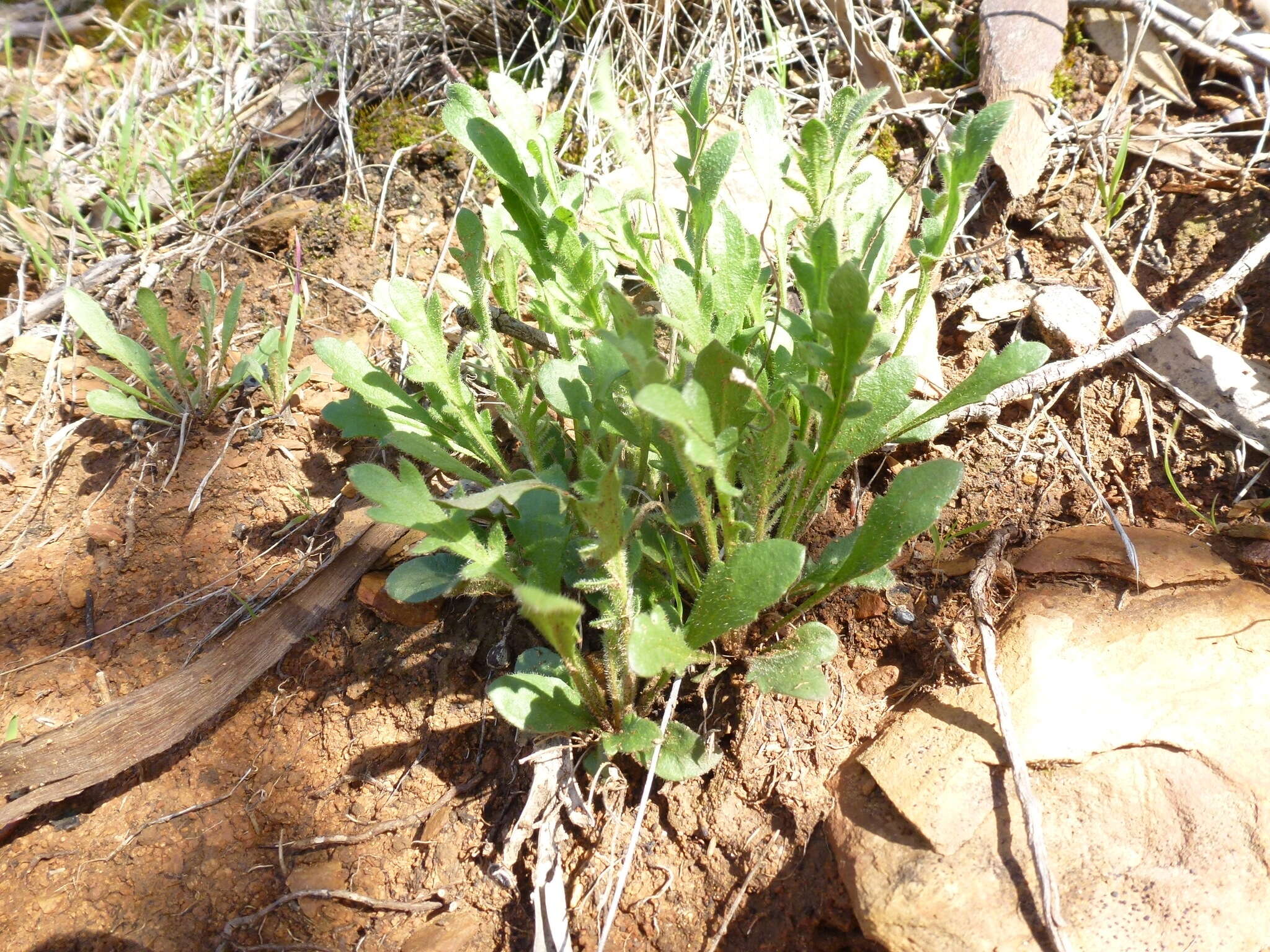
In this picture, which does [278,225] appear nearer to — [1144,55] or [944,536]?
[944,536]

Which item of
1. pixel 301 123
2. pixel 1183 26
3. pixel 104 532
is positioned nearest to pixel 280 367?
pixel 104 532

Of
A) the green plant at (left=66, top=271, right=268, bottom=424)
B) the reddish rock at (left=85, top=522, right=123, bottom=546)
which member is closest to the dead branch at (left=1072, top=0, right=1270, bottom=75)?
the green plant at (left=66, top=271, right=268, bottom=424)

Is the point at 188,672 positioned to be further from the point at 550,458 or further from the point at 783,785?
the point at 783,785

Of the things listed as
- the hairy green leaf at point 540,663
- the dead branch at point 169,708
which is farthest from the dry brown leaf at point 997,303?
the dead branch at point 169,708

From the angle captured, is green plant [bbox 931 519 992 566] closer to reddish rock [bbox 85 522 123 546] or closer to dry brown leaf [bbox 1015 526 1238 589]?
dry brown leaf [bbox 1015 526 1238 589]

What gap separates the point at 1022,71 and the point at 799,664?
1805mm

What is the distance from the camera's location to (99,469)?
7.29 ft

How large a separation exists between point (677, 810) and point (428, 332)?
3.25 feet

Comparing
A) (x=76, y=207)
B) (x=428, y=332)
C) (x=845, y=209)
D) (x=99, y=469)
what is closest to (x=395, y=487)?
(x=428, y=332)

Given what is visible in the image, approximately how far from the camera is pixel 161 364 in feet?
7.61

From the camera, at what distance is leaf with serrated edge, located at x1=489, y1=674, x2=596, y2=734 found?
1442 millimetres

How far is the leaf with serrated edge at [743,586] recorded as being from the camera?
1271 millimetres

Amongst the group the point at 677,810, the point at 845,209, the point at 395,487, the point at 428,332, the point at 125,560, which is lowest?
the point at 125,560

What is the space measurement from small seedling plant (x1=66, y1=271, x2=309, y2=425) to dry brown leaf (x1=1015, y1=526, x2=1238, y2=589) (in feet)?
6.02
